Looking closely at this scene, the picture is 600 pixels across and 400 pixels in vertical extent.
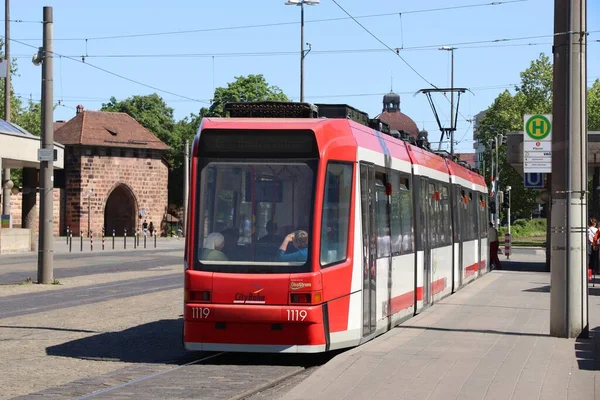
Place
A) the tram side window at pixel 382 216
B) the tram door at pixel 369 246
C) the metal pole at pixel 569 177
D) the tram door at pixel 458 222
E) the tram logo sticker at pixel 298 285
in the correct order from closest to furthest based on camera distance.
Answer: the tram logo sticker at pixel 298 285 < the tram door at pixel 369 246 < the metal pole at pixel 569 177 < the tram side window at pixel 382 216 < the tram door at pixel 458 222

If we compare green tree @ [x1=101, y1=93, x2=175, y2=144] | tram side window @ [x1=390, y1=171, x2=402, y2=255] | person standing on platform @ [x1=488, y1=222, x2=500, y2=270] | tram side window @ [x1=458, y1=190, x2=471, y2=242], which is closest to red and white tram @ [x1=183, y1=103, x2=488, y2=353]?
tram side window @ [x1=390, y1=171, x2=402, y2=255]

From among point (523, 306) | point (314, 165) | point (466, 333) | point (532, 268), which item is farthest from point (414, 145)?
point (532, 268)

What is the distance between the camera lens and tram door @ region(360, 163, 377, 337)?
45.3ft

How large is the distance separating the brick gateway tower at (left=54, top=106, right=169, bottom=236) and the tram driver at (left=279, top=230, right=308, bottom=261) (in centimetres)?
Answer: 7109

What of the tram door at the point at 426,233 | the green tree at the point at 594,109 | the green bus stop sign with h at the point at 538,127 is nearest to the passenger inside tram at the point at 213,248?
the green bus stop sign with h at the point at 538,127

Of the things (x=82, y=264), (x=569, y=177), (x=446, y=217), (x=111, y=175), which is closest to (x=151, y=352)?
(x=569, y=177)

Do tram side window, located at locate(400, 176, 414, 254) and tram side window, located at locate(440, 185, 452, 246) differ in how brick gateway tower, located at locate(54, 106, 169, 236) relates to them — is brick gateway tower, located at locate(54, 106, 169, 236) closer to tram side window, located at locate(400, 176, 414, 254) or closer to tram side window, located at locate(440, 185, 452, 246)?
tram side window, located at locate(440, 185, 452, 246)

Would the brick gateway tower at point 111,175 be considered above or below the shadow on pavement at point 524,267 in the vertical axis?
above

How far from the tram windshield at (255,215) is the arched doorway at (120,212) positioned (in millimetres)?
77192

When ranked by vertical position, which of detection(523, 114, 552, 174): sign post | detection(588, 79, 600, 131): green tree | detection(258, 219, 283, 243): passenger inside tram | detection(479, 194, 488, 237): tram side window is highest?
detection(588, 79, 600, 131): green tree

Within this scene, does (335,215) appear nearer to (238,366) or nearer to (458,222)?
(238,366)

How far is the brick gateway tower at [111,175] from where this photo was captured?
282 feet

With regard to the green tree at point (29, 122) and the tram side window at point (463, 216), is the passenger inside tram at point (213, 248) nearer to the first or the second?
the tram side window at point (463, 216)

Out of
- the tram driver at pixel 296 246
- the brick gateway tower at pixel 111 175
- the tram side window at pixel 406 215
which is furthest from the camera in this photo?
the brick gateway tower at pixel 111 175
